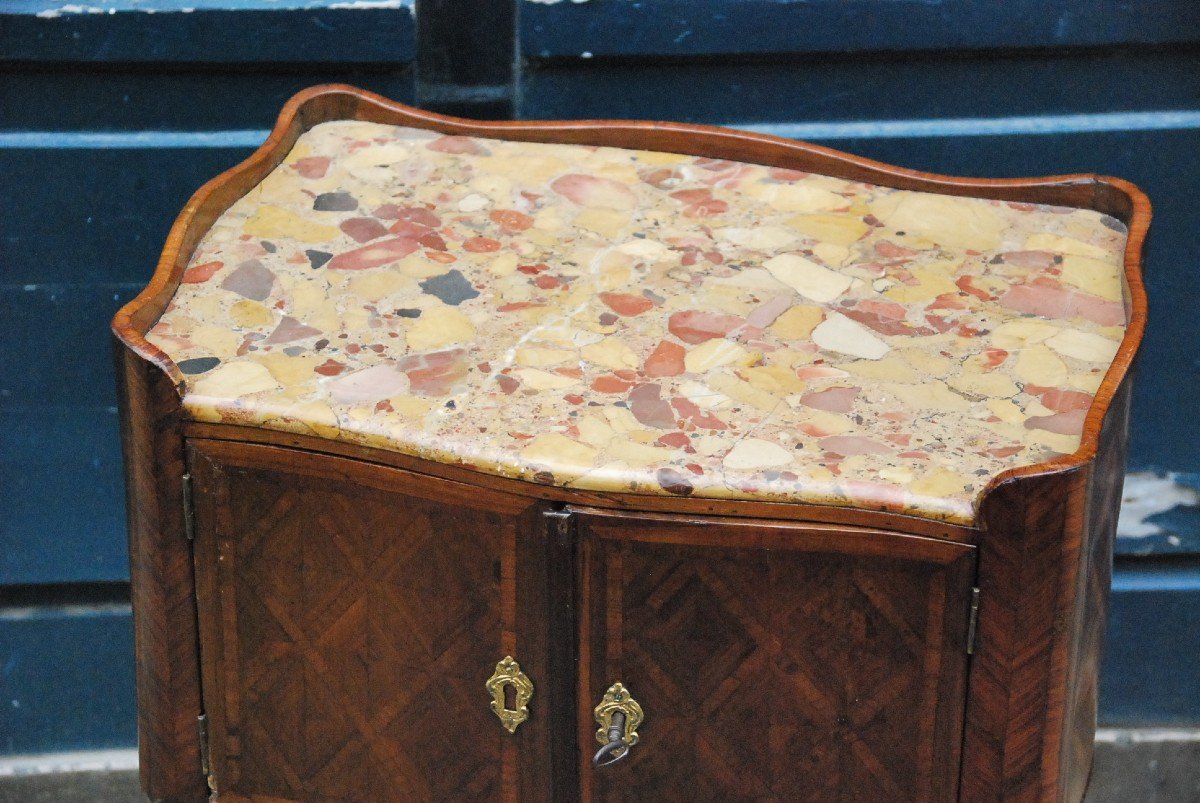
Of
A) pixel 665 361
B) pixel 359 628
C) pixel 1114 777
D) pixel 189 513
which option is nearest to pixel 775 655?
pixel 665 361

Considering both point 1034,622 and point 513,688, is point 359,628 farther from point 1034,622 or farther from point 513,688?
point 1034,622

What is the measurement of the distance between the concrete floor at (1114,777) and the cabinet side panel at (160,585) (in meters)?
0.94

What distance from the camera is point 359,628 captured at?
5.07ft

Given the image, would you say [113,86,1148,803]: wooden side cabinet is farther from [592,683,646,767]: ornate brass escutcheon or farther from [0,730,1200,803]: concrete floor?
[0,730,1200,803]: concrete floor

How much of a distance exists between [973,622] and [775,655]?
185mm

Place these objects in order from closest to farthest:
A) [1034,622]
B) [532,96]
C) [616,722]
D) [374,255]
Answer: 1. [1034,622]
2. [616,722]
3. [374,255]
4. [532,96]

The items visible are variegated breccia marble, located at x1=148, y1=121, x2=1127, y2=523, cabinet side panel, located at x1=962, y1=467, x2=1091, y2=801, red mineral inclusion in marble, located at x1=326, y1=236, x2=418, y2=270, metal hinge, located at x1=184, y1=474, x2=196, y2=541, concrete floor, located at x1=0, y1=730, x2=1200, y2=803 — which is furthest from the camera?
concrete floor, located at x1=0, y1=730, x2=1200, y2=803

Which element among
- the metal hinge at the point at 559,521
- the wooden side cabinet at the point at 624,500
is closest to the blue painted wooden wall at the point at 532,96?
the wooden side cabinet at the point at 624,500

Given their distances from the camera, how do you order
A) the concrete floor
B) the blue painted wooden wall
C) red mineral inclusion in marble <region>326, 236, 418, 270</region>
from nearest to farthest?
red mineral inclusion in marble <region>326, 236, 418, 270</region>, the blue painted wooden wall, the concrete floor

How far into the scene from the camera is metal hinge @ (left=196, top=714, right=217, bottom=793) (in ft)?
5.30

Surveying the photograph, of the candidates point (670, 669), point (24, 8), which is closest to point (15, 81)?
point (24, 8)

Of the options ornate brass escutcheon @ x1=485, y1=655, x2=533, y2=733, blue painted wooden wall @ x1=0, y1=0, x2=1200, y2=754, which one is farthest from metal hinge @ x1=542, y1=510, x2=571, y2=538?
blue painted wooden wall @ x1=0, y1=0, x2=1200, y2=754

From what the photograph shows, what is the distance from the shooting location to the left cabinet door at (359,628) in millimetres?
1478

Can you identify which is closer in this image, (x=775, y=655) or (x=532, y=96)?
(x=775, y=655)
